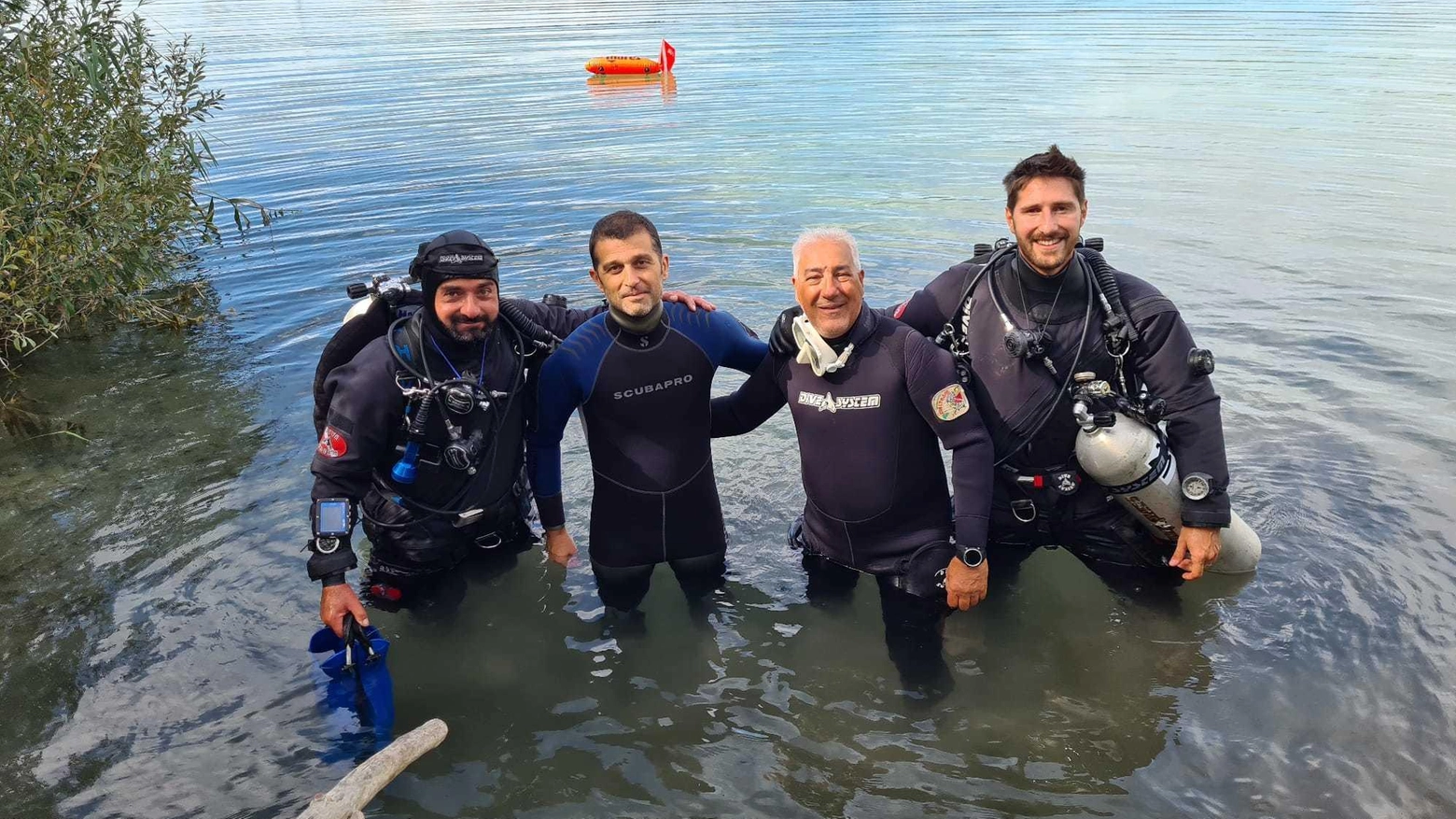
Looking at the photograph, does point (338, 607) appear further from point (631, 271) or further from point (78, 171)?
point (78, 171)

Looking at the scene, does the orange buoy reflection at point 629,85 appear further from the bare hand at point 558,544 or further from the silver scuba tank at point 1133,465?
the silver scuba tank at point 1133,465

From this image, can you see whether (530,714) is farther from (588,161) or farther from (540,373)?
(588,161)

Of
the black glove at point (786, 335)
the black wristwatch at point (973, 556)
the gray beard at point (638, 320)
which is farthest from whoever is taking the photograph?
the gray beard at point (638, 320)

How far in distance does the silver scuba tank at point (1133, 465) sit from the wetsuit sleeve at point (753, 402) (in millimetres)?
1270

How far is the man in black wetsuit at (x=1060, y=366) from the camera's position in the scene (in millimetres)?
4094

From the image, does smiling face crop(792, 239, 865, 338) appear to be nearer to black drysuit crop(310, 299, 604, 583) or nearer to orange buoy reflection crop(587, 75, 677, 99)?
black drysuit crop(310, 299, 604, 583)

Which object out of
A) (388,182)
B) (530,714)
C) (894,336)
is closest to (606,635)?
(530,714)

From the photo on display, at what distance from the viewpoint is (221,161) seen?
1694 cm

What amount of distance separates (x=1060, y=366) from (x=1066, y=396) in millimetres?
127

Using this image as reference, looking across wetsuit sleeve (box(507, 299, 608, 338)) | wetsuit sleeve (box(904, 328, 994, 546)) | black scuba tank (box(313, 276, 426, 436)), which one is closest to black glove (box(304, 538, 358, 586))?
black scuba tank (box(313, 276, 426, 436))

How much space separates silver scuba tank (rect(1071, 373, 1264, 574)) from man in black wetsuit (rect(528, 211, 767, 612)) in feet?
4.89

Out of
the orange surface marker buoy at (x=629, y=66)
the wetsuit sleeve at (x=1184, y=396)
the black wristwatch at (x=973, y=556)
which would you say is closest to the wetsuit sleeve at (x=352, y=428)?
the black wristwatch at (x=973, y=556)

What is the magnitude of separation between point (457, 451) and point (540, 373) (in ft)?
1.65

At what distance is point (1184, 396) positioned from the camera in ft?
13.5
